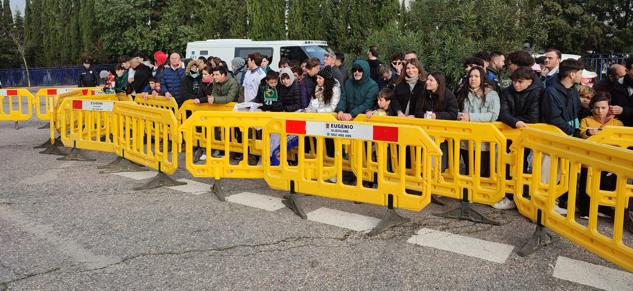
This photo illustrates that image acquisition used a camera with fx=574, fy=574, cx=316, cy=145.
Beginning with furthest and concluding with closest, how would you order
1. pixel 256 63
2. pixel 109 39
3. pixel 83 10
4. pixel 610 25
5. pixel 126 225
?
pixel 83 10 < pixel 610 25 < pixel 109 39 < pixel 256 63 < pixel 126 225

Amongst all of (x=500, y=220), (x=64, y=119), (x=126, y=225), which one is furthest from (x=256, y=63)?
(x=500, y=220)

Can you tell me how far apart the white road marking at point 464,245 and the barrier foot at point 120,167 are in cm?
484

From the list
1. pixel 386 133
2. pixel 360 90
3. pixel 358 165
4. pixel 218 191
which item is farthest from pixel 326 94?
pixel 386 133

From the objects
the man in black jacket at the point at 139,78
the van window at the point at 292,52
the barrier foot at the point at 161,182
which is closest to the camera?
the barrier foot at the point at 161,182

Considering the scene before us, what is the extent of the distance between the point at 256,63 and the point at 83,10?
115 ft

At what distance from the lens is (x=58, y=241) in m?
5.23

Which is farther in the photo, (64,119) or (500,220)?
(64,119)

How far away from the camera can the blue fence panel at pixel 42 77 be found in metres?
38.7

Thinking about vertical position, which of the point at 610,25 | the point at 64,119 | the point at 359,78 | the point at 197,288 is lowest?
the point at 197,288

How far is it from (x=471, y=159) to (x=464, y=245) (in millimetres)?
1122

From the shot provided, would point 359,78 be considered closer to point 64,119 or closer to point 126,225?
point 126,225

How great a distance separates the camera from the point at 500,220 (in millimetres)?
5805

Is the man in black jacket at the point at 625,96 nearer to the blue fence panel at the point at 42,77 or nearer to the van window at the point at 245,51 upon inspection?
the van window at the point at 245,51

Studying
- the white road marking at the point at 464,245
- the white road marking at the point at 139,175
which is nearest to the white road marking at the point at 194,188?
the white road marking at the point at 139,175
